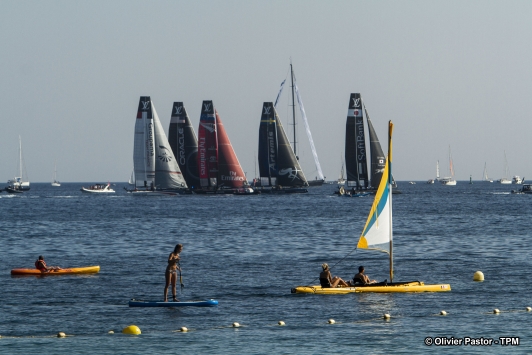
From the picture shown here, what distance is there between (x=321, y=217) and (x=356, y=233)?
23.9 meters

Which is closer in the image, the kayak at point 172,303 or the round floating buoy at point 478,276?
the kayak at point 172,303

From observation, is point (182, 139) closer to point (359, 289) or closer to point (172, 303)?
Answer: point (359, 289)

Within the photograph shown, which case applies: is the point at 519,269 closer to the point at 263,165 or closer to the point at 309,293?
the point at 309,293

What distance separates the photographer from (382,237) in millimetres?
40250

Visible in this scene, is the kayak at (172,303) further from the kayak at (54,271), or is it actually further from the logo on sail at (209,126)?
the logo on sail at (209,126)

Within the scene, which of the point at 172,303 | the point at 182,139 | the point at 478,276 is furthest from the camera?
the point at 182,139

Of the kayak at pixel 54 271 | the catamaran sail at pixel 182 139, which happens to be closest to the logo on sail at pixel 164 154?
the catamaran sail at pixel 182 139

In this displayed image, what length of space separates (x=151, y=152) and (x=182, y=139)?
33.7ft

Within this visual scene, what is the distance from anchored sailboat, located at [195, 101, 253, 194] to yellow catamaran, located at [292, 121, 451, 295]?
106 m

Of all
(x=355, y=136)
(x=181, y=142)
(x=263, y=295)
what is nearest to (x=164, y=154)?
(x=181, y=142)

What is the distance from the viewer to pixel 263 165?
483 feet

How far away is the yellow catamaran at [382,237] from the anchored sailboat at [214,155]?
348 ft

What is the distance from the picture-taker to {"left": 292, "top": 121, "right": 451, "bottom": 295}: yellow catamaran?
38.8 metres

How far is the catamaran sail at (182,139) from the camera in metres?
146
